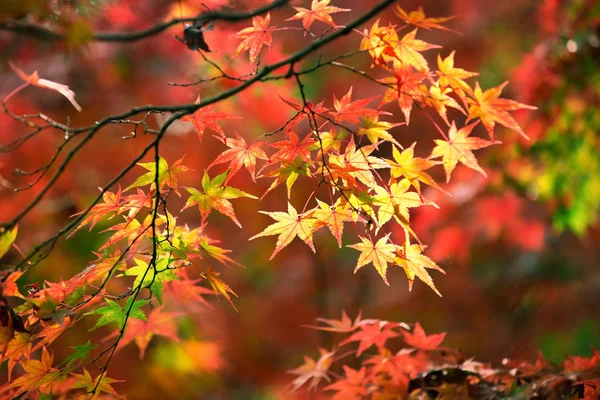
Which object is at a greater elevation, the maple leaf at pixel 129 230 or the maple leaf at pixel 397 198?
the maple leaf at pixel 129 230

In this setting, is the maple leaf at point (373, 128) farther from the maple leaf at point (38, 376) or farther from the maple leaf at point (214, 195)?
the maple leaf at point (38, 376)

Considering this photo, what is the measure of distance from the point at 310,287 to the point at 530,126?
7.27 ft

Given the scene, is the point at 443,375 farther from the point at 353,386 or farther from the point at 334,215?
the point at 334,215

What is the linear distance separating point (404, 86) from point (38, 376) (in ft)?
3.21

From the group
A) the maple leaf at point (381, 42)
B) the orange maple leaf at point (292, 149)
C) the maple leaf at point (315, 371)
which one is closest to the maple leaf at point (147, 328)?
the maple leaf at point (315, 371)

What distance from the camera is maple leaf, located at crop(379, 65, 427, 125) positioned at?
1.12 metres

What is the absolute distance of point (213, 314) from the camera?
14.4ft

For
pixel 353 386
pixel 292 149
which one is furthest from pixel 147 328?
pixel 292 149

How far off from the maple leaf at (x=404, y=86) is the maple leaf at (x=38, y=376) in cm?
89

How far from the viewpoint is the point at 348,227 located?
4812mm

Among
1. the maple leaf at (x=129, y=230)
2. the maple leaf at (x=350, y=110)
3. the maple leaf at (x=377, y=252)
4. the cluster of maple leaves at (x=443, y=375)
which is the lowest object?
the cluster of maple leaves at (x=443, y=375)

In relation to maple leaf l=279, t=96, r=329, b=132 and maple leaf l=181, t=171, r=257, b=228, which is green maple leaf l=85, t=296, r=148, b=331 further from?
maple leaf l=279, t=96, r=329, b=132

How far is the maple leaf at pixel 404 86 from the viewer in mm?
1119

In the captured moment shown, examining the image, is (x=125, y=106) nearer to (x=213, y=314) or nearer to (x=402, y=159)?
(x=213, y=314)
